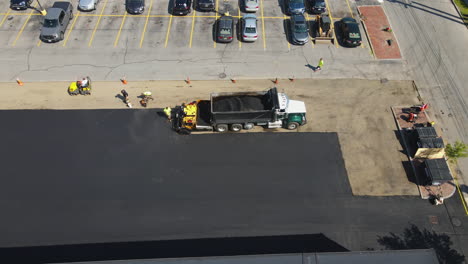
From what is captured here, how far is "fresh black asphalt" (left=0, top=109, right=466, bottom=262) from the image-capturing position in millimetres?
18781

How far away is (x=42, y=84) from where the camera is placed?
1015 inches

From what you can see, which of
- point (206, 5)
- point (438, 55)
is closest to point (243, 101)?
point (206, 5)

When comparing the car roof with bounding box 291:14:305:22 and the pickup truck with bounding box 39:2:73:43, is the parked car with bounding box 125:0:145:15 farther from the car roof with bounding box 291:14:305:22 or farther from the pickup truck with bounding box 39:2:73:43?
the car roof with bounding box 291:14:305:22

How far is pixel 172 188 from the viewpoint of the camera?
20.3 metres

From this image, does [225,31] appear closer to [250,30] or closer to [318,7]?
[250,30]

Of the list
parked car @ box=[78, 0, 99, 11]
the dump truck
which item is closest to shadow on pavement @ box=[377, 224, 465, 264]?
the dump truck

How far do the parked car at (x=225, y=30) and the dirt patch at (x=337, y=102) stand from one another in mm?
5000

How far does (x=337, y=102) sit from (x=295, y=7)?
40.5 ft

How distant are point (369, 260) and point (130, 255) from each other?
13.3 meters

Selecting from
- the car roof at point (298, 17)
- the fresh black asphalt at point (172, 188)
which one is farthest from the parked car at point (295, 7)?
the fresh black asphalt at point (172, 188)

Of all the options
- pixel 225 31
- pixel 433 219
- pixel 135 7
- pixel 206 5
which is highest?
pixel 135 7

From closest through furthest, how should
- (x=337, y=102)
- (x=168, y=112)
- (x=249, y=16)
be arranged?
(x=168, y=112), (x=337, y=102), (x=249, y=16)

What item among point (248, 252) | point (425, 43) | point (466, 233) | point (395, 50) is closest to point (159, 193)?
point (248, 252)

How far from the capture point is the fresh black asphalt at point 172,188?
18.8 meters
